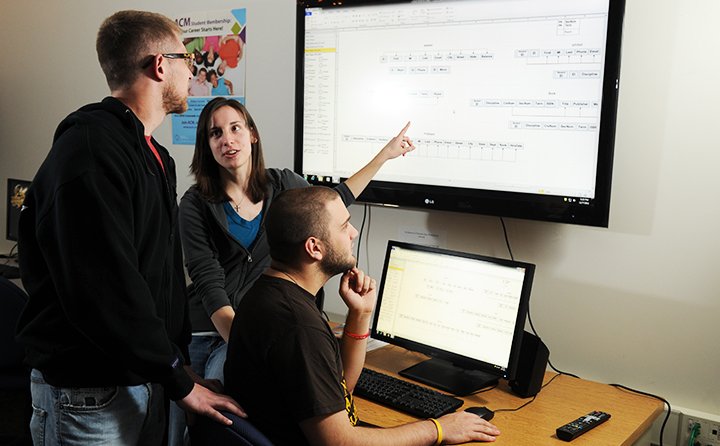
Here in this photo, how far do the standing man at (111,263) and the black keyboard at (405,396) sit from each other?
1.71ft

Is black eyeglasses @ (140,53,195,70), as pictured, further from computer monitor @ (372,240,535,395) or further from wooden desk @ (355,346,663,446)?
wooden desk @ (355,346,663,446)

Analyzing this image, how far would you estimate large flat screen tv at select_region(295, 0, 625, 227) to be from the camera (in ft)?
6.29

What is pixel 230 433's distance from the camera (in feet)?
4.00

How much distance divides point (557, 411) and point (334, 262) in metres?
0.74

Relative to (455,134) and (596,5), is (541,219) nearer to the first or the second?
(455,134)

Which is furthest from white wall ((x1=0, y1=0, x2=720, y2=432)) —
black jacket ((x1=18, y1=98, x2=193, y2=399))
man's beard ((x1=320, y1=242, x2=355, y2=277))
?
black jacket ((x1=18, y1=98, x2=193, y2=399))

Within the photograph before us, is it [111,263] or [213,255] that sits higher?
[111,263]

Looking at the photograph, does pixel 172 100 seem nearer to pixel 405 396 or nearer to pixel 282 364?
pixel 282 364

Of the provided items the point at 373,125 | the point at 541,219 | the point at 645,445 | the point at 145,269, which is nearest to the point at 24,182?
the point at 373,125

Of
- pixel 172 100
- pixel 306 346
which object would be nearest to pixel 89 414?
pixel 306 346

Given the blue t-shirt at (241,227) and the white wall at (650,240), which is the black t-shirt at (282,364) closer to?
the blue t-shirt at (241,227)

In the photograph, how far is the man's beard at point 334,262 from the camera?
162cm

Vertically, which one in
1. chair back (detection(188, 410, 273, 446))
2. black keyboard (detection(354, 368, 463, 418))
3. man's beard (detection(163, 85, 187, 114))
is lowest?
black keyboard (detection(354, 368, 463, 418))

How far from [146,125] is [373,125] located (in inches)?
35.7
